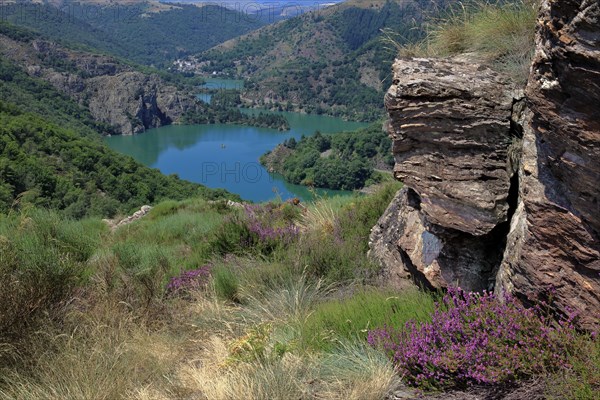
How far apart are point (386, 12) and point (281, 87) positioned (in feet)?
212

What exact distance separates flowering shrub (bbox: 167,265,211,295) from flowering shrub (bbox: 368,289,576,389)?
2278 mm

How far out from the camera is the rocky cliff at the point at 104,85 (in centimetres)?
10975

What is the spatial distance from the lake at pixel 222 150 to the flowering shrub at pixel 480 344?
4791 cm

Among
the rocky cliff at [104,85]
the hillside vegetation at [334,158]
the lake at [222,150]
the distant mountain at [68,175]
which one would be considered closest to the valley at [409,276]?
the distant mountain at [68,175]

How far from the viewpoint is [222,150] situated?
9762 cm

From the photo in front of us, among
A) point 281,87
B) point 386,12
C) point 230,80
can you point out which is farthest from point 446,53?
point 386,12

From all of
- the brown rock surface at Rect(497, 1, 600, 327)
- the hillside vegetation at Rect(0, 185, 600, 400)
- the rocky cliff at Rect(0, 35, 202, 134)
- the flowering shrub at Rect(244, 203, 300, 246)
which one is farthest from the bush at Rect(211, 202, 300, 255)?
the rocky cliff at Rect(0, 35, 202, 134)

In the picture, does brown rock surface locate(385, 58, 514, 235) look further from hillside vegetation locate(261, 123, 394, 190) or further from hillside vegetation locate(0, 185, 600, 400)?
hillside vegetation locate(261, 123, 394, 190)

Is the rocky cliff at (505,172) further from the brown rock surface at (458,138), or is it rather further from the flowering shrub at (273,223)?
the flowering shrub at (273,223)

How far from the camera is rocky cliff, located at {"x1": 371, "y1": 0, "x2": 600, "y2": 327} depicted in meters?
2.47

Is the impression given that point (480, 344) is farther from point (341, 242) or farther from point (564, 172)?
point (341, 242)

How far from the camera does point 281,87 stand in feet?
518

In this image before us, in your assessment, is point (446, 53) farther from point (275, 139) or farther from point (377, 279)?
point (275, 139)

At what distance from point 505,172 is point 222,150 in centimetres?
9568
